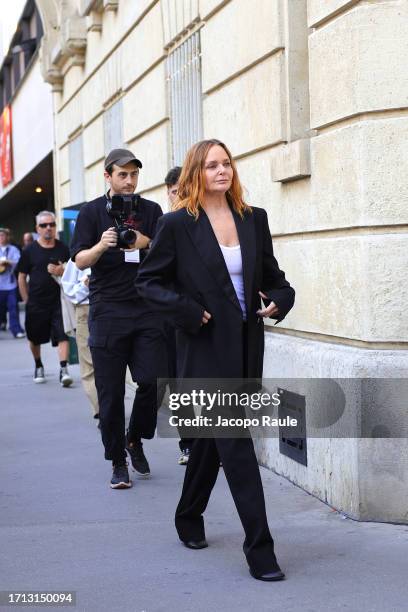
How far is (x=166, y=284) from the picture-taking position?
4.79 meters

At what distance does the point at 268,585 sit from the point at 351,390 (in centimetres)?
131

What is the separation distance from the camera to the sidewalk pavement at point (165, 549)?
427 cm

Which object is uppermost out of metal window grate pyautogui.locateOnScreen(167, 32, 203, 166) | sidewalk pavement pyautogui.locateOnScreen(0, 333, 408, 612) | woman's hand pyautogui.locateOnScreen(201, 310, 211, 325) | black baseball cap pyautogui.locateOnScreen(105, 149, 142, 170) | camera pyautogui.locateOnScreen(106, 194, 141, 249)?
metal window grate pyautogui.locateOnScreen(167, 32, 203, 166)

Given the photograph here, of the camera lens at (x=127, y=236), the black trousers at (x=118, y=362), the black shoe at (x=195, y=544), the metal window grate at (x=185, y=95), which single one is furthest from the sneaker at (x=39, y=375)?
the black shoe at (x=195, y=544)

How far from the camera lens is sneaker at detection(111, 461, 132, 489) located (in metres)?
6.34

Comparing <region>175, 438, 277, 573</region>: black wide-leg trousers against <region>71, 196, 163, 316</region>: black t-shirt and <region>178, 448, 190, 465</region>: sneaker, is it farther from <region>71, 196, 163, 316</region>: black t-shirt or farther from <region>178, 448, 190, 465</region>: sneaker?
<region>178, 448, 190, 465</region>: sneaker

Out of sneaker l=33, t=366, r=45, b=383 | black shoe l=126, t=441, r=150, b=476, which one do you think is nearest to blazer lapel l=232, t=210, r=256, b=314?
black shoe l=126, t=441, r=150, b=476

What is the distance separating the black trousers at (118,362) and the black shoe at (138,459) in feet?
1.04

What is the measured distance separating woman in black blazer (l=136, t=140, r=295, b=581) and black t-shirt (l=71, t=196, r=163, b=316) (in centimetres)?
155

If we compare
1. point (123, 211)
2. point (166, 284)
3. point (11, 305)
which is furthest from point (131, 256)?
point (11, 305)

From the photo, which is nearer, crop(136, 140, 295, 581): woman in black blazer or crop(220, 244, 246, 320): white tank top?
crop(136, 140, 295, 581): woman in black blazer

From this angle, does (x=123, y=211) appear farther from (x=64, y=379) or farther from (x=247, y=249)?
(x=64, y=379)

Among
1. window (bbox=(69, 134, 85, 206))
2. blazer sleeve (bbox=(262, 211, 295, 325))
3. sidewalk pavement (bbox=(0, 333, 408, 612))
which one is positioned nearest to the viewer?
sidewalk pavement (bbox=(0, 333, 408, 612))

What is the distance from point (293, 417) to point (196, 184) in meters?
2.03
